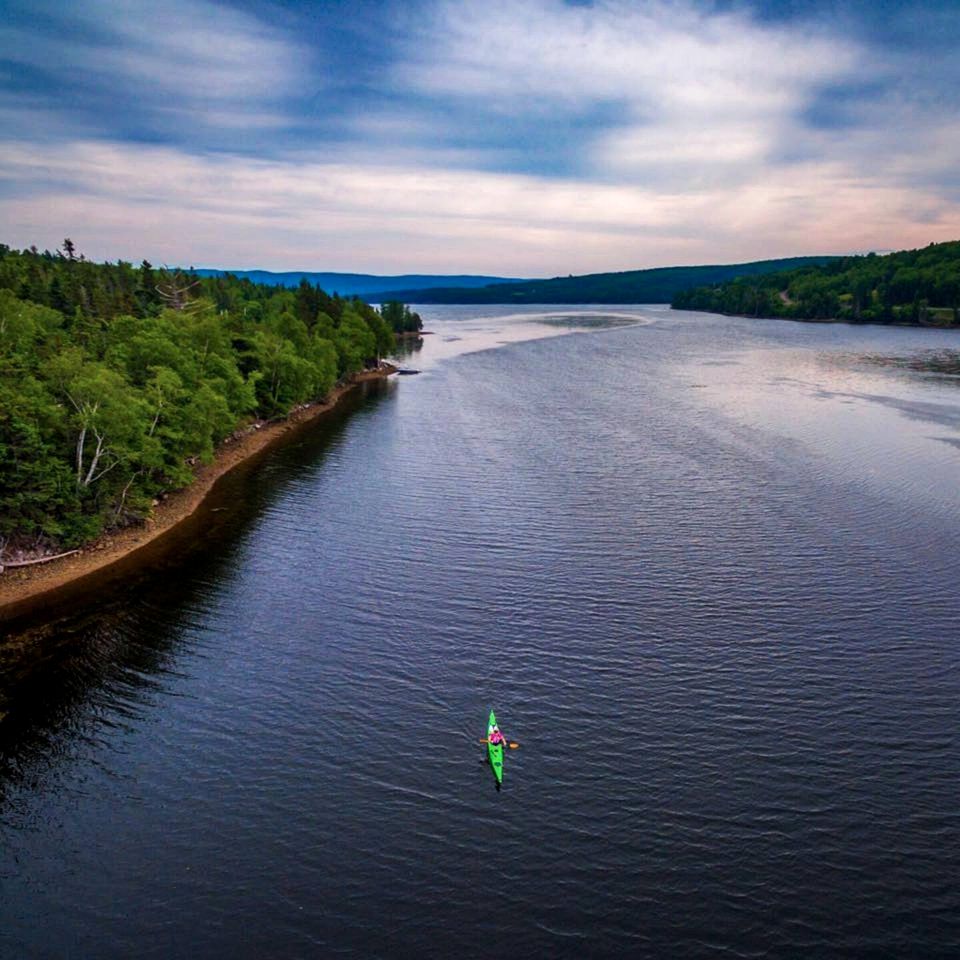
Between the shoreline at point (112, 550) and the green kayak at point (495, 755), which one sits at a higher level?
the shoreline at point (112, 550)

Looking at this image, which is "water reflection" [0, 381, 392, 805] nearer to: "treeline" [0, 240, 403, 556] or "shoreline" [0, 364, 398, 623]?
"shoreline" [0, 364, 398, 623]

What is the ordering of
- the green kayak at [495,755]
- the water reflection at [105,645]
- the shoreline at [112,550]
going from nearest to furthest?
the green kayak at [495,755]
the water reflection at [105,645]
the shoreline at [112,550]

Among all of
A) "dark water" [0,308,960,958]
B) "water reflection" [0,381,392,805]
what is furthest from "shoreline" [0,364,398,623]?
"dark water" [0,308,960,958]

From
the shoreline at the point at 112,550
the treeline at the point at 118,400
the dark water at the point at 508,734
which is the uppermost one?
the treeline at the point at 118,400

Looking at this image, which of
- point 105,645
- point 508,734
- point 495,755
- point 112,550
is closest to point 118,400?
point 112,550

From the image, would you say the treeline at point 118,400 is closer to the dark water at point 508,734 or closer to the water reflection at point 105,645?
the water reflection at point 105,645

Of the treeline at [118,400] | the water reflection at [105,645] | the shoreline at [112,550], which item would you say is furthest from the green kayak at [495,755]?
the treeline at [118,400]

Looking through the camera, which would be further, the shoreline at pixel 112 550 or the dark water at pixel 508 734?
the shoreline at pixel 112 550

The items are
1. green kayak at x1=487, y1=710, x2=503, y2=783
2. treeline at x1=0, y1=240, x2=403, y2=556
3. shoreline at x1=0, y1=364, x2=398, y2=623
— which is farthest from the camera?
treeline at x1=0, y1=240, x2=403, y2=556
